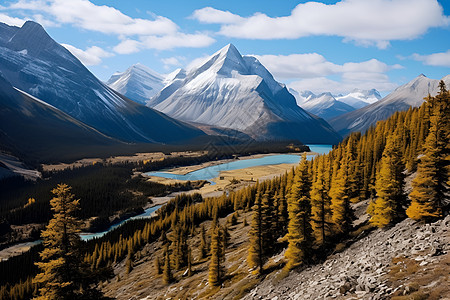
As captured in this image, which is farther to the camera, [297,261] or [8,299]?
[8,299]

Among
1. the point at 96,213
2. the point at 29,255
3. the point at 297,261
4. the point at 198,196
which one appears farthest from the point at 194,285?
the point at 96,213

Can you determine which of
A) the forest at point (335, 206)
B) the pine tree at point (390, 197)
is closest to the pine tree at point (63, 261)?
the forest at point (335, 206)

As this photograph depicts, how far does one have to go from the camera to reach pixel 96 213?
16312 centimetres

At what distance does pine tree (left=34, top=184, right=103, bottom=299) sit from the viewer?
2761 centimetres

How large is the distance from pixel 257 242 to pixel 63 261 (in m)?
28.5

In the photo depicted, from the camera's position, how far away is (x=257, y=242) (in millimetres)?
47562

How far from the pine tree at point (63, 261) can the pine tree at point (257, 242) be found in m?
24.4

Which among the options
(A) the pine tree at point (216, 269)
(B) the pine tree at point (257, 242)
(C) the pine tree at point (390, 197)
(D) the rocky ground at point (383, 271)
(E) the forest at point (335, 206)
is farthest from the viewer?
(A) the pine tree at point (216, 269)

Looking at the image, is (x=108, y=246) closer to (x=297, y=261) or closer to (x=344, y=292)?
(x=297, y=261)

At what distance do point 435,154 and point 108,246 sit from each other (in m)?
104

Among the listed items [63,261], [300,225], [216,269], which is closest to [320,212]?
[300,225]

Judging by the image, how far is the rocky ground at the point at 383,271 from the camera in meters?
22.2

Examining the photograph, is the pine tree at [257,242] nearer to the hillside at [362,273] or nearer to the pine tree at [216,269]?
the hillside at [362,273]

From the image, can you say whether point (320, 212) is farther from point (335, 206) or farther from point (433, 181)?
point (433, 181)
